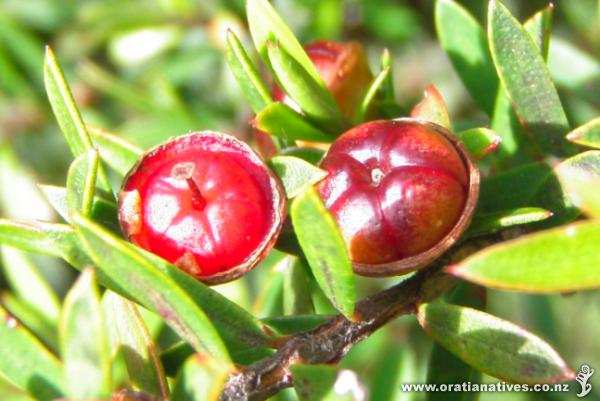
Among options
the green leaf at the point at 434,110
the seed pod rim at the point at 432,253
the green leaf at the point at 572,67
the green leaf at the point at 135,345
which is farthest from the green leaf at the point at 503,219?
the green leaf at the point at 572,67

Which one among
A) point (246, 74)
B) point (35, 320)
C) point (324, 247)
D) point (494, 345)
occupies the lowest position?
point (494, 345)

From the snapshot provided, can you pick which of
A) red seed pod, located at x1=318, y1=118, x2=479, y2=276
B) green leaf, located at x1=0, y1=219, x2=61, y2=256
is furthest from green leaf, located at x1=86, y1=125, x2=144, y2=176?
red seed pod, located at x1=318, y1=118, x2=479, y2=276

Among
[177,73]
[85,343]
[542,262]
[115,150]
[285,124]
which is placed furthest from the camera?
[177,73]

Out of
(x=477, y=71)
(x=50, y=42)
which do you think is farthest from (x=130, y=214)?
(x=50, y=42)

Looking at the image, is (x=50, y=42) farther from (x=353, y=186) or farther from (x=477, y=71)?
(x=353, y=186)

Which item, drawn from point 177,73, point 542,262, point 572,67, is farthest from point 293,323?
point 177,73

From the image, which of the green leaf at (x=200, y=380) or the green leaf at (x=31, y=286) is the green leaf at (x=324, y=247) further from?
the green leaf at (x=31, y=286)

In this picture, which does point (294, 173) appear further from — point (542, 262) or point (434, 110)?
point (542, 262)
